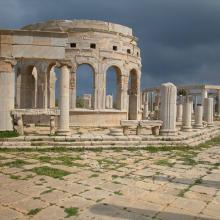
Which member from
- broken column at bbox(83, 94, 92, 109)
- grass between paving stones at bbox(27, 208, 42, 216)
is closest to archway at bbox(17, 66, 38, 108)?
broken column at bbox(83, 94, 92, 109)

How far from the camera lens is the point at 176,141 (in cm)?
1307

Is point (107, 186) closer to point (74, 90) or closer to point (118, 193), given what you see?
point (118, 193)

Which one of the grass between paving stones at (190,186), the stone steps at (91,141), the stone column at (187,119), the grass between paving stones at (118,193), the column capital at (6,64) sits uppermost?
the column capital at (6,64)

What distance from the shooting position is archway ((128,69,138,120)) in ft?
73.4

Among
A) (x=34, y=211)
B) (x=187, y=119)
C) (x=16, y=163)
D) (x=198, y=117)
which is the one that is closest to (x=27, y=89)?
(x=187, y=119)

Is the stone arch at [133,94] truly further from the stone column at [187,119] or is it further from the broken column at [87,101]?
the broken column at [87,101]

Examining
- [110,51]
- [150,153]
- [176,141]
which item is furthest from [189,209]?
[110,51]

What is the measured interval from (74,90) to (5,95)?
7.22 m

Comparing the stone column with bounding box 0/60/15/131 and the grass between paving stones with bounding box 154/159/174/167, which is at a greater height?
the stone column with bounding box 0/60/15/131

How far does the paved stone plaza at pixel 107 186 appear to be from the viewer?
16.8 feet

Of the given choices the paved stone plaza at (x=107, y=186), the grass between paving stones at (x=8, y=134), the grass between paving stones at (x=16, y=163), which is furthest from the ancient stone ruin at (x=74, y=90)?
the grass between paving stones at (x=16, y=163)

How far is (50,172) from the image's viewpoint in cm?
766

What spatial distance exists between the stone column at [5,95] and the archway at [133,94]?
442 inches

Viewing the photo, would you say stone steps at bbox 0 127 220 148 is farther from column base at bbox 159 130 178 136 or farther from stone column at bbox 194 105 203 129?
stone column at bbox 194 105 203 129
